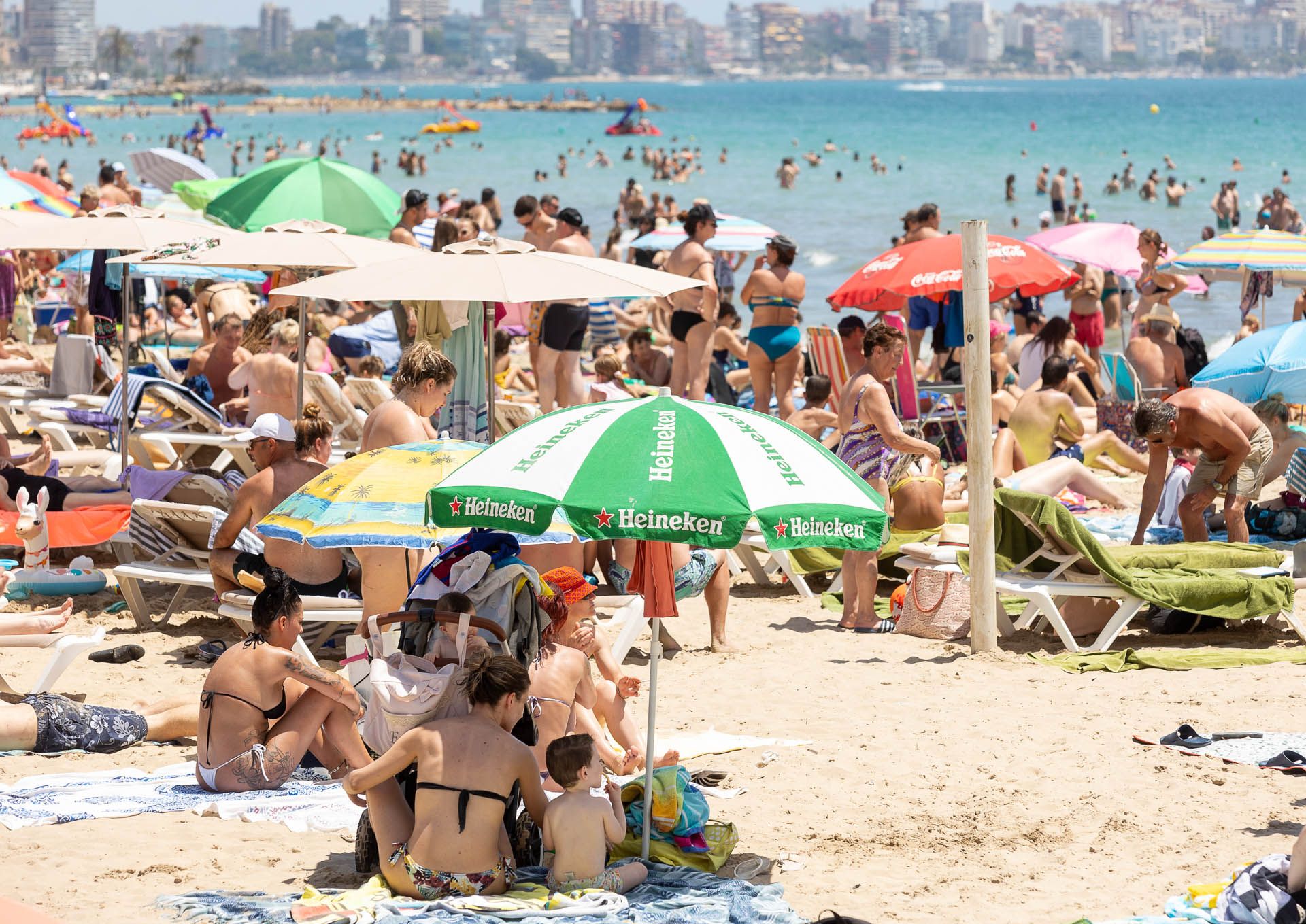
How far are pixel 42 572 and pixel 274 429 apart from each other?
1.73m

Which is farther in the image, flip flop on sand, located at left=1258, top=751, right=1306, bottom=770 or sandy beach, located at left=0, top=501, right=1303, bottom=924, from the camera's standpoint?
flip flop on sand, located at left=1258, top=751, right=1306, bottom=770

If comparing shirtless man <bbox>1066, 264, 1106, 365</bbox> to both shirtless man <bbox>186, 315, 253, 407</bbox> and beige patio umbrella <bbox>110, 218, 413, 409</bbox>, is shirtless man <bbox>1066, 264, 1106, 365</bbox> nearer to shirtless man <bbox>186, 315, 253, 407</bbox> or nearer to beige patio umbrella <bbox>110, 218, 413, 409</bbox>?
shirtless man <bbox>186, 315, 253, 407</bbox>

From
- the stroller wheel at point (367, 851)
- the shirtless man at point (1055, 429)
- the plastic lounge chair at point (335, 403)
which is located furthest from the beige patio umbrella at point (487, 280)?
the shirtless man at point (1055, 429)

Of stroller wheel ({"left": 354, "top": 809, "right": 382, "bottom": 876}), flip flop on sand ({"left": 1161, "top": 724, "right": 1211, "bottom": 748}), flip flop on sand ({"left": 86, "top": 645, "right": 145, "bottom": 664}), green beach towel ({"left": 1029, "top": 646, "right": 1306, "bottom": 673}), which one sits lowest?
flip flop on sand ({"left": 86, "top": 645, "right": 145, "bottom": 664})

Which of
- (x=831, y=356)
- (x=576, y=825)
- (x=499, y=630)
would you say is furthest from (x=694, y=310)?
(x=576, y=825)

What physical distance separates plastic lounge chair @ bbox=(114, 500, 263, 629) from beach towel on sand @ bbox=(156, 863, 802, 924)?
2913 mm

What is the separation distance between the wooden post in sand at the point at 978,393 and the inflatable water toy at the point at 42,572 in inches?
163

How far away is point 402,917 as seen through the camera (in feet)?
12.7

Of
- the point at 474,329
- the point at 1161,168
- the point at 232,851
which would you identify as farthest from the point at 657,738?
the point at 1161,168

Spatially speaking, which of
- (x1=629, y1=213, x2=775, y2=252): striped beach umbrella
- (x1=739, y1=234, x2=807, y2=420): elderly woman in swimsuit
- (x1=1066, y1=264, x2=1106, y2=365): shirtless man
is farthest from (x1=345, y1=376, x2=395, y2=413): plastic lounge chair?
(x1=1066, y1=264, x2=1106, y2=365): shirtless man

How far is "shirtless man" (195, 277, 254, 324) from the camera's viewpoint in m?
12.9

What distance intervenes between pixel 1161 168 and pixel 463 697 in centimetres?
5028

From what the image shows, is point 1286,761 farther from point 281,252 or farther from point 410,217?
point 410,217

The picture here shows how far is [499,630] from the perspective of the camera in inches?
174
